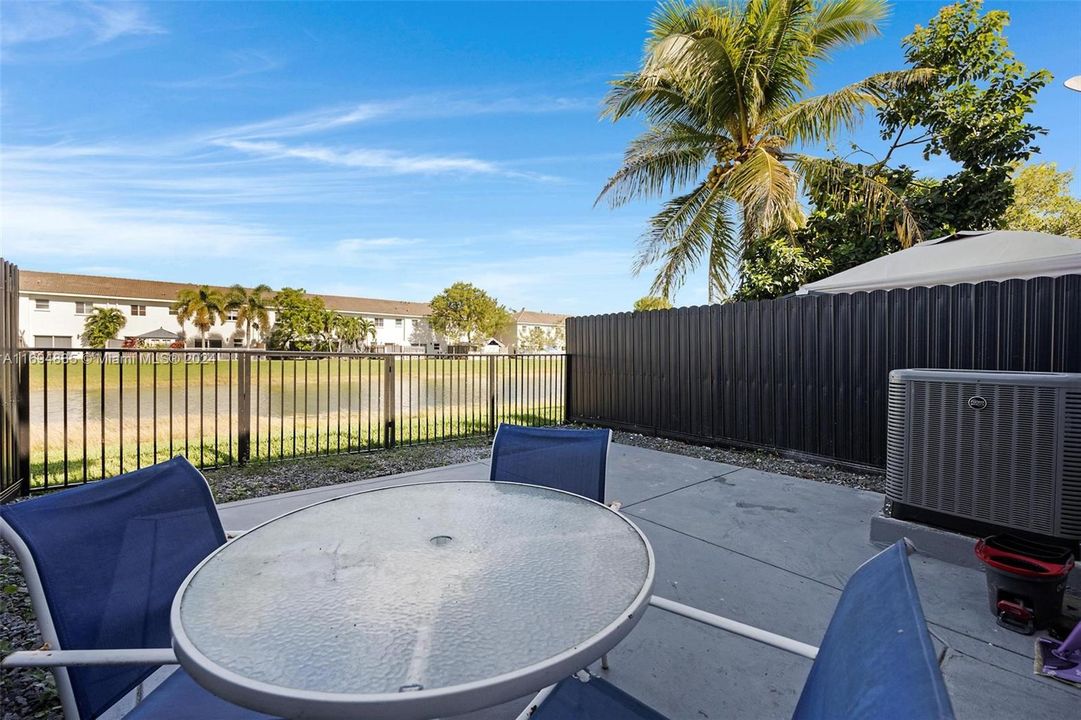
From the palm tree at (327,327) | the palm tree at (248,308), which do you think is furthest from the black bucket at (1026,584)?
the palm tree at (248,308)

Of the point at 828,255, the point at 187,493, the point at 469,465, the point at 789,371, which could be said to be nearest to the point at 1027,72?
the point at 828,255

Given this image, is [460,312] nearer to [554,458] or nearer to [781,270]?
[781,270]

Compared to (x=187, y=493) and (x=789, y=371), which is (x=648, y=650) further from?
(x=789, y=371)

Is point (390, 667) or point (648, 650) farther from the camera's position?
point (648, 650)

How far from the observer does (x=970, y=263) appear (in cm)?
437

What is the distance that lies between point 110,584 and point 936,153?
1137 cm

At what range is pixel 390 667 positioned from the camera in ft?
2.88

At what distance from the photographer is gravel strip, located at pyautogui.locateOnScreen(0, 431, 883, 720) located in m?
1.79

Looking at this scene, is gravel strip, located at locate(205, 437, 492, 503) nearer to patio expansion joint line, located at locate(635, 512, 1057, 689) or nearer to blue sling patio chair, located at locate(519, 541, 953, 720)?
patio expansion joint line, located at locate(635, 512, 1057, 689)

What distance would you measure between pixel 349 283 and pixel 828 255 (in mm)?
40413

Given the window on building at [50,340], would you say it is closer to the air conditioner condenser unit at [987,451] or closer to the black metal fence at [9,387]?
the black metal fence at [9,387]

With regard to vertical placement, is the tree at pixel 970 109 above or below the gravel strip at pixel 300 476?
above

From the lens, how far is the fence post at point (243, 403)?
4.81 metres

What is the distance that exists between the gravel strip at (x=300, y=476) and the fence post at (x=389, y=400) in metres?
0.24
